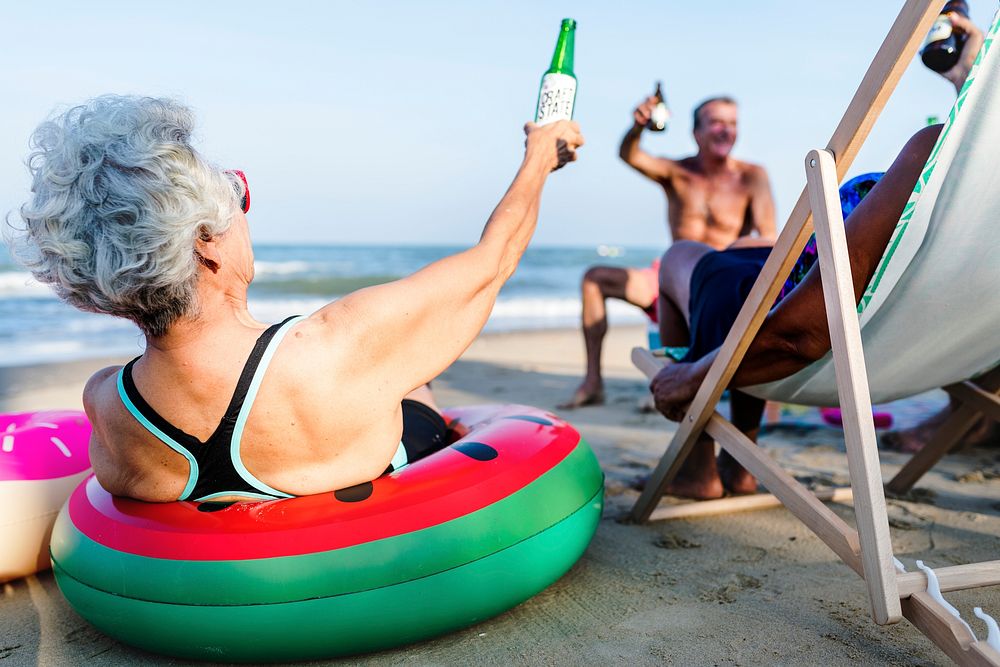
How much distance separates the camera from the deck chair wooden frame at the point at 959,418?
8.58ft

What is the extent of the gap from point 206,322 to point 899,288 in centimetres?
155

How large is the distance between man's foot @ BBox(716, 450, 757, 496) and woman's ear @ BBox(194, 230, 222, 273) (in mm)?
2088

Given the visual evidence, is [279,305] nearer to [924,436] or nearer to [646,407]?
[646,407]

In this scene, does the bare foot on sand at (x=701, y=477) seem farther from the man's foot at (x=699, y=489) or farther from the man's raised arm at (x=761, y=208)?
the man's raised arm at (x=761, y=208)

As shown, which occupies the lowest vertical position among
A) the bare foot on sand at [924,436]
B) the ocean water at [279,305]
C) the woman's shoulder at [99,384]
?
the ocean water at [279,305]

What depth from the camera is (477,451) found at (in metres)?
2.11

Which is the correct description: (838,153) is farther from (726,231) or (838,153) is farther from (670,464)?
(726,231)

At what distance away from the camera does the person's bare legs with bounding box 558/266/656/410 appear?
5.10 m

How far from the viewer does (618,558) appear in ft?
8.03

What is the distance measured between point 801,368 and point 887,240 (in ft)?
1.47

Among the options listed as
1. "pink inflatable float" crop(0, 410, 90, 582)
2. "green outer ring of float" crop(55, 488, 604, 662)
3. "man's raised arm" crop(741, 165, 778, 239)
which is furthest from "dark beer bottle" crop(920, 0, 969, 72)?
"man's raised arm" crop(741, 165, 778, 239)

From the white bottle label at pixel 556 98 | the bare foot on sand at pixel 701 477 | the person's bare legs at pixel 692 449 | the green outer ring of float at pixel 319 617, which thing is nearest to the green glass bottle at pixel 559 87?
the white bottle label at pixel 556 98

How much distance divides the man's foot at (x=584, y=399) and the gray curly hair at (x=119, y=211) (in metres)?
3.53

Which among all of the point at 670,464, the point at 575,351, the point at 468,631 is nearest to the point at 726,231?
the point at 575,351
